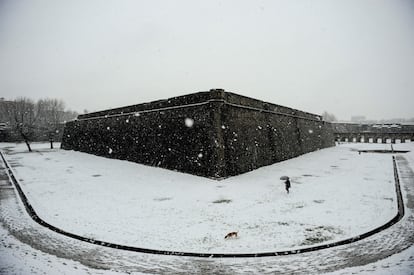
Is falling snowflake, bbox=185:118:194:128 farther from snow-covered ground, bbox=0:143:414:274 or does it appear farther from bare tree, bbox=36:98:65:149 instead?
bare tree, bbox=36:98:65:149

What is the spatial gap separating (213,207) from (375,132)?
1863 inches

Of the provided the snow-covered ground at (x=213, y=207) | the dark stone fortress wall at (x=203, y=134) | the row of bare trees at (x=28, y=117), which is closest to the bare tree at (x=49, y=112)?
the row of bare trees at (x=28, y=117)

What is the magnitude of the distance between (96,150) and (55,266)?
18.5 m

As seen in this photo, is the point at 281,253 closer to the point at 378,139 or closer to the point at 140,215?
the point at 140,215

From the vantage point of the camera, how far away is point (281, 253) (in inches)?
188

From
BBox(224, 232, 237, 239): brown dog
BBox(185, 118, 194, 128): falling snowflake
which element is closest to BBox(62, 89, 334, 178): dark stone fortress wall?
BBox(185, 118, 194, 128): falling snowflake

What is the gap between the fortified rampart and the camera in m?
41.4

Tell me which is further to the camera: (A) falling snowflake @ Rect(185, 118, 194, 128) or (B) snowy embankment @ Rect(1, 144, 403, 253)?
(A) falling snowflake @ Rect(185, 118, 194, 128)

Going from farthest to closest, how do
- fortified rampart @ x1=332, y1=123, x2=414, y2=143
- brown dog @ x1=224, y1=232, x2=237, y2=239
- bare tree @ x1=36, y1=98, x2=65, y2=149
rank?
bare tree @ x1=36, y1=98, x2=65, y2=149 < fortified rampart @ x1=332, y1=123, x2=414, y2=143 < brown dog @ x1=224, y1=232, x2=237, y2=239

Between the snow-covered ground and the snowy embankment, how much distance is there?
22mm

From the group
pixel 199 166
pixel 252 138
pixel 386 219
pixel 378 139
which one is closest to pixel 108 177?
pixel 199 166

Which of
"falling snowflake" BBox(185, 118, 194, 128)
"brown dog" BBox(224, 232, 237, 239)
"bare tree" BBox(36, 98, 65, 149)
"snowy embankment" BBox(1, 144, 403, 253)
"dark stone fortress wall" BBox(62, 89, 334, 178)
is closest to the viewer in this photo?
"brown dog" BBox(224, 232, 237, 239)

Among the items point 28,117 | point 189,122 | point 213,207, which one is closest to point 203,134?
point 189,122

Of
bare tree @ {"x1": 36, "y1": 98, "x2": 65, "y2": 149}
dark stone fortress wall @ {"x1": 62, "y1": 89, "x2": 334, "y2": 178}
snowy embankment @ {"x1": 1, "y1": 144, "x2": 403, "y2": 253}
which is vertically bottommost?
snowy embankment @ {"x1": 1, "y1": 144, "x2": 403, "y2": 253}
